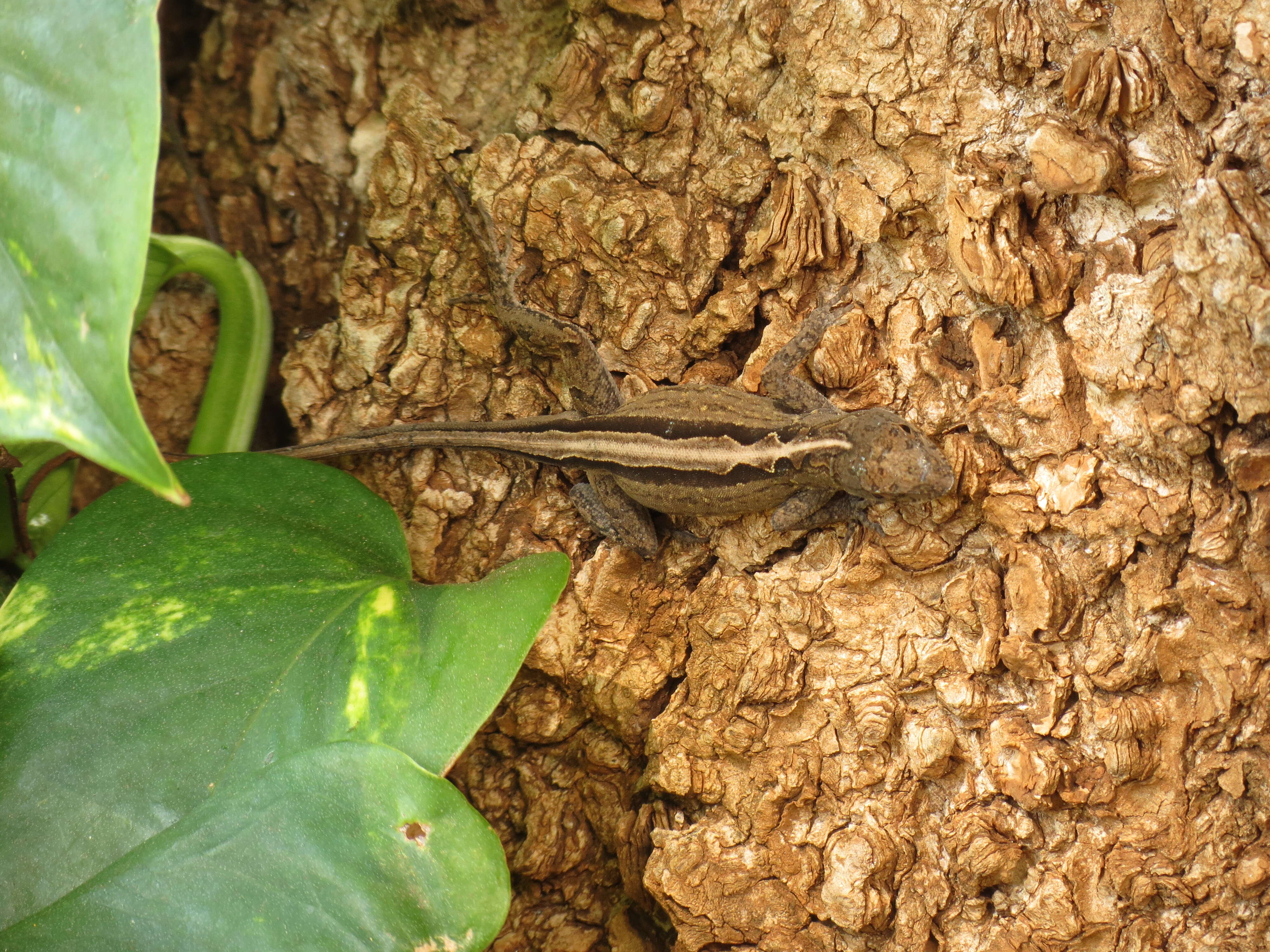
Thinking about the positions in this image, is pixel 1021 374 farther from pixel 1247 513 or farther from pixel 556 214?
pixel 556 214

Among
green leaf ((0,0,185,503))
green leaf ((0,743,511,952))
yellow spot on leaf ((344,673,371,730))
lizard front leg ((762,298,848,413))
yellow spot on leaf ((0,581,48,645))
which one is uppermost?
green leaf ((0,0,185,503))

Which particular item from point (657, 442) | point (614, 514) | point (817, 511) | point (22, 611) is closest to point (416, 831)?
point (22, 611)

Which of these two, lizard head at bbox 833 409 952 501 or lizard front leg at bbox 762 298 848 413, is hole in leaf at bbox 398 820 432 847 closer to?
lizard head at bbox 833 409 952 501

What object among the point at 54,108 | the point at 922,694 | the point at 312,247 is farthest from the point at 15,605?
the point at 922,694

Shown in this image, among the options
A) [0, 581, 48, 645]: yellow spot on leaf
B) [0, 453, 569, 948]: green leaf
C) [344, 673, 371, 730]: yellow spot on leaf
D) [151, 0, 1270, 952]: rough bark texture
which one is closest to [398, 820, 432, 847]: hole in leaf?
[0, 453, 569, 948]: green leaf

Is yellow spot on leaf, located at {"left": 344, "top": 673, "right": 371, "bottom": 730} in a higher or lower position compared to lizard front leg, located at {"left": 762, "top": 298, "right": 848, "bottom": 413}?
lower

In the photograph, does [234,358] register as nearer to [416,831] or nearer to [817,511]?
[416,831]
